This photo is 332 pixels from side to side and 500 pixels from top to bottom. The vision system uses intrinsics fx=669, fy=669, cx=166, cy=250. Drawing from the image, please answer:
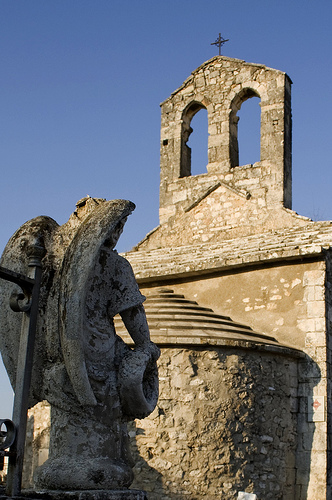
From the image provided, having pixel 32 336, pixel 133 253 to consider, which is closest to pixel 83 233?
pixel 32 336

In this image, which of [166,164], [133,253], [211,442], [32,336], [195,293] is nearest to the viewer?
[32,336]

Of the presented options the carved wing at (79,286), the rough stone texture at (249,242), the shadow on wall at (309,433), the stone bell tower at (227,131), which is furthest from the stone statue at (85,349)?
the stone bell tower at (227,131)

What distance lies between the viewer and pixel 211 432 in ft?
26.7

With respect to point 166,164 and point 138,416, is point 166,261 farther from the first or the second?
point 138,416

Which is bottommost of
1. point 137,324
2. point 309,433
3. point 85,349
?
point 309,433

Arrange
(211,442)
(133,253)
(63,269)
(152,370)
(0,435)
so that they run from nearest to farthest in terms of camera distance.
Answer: (0,435) → (63,269) → (152,370) → (211,442) → (133,253)

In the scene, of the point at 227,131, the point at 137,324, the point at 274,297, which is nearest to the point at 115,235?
the point at 137,324

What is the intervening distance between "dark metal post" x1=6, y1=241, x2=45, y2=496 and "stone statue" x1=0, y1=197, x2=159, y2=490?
237mm

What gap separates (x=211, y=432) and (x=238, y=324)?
186 cm

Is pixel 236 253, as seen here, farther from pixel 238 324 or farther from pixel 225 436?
pixel 225 436

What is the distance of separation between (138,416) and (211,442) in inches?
185

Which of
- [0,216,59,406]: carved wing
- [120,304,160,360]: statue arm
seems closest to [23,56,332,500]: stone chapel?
[120,304,160,360]: statue arm

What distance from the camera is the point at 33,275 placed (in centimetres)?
332

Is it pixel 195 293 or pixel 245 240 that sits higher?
pixel 245 240
